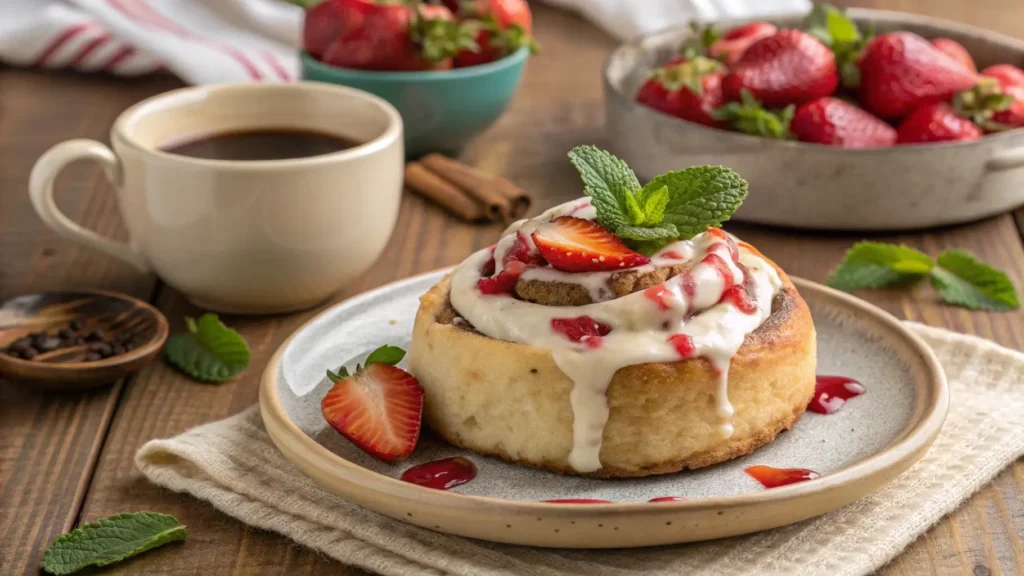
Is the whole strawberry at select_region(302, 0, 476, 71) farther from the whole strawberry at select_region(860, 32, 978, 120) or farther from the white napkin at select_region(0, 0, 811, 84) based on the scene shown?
the whole strawberry at select_region(860, 32, 978, 120)

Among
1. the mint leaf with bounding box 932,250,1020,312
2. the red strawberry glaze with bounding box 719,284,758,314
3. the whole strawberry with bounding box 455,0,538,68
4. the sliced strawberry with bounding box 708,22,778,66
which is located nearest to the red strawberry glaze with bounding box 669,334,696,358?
the red strawberry glaze with bounding box 719,284,758,314

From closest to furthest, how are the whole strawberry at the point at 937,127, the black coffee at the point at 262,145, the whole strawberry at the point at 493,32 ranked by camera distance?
1. the black coffee at the point at 262,145
2. the whole strawberry at the point at 937,127
3. the whole strawberry at the point at 493,32

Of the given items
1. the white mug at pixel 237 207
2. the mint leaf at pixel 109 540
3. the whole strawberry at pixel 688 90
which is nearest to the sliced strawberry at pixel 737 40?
the whole strawberry at pixel 688 90

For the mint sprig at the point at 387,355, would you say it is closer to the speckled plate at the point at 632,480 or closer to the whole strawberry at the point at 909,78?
the speckled plate at the point at 632,480

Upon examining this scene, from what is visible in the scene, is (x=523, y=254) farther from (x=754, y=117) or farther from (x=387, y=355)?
(x=754, y=117)

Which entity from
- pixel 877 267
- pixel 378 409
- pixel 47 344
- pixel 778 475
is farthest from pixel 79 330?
pixel 877 267
